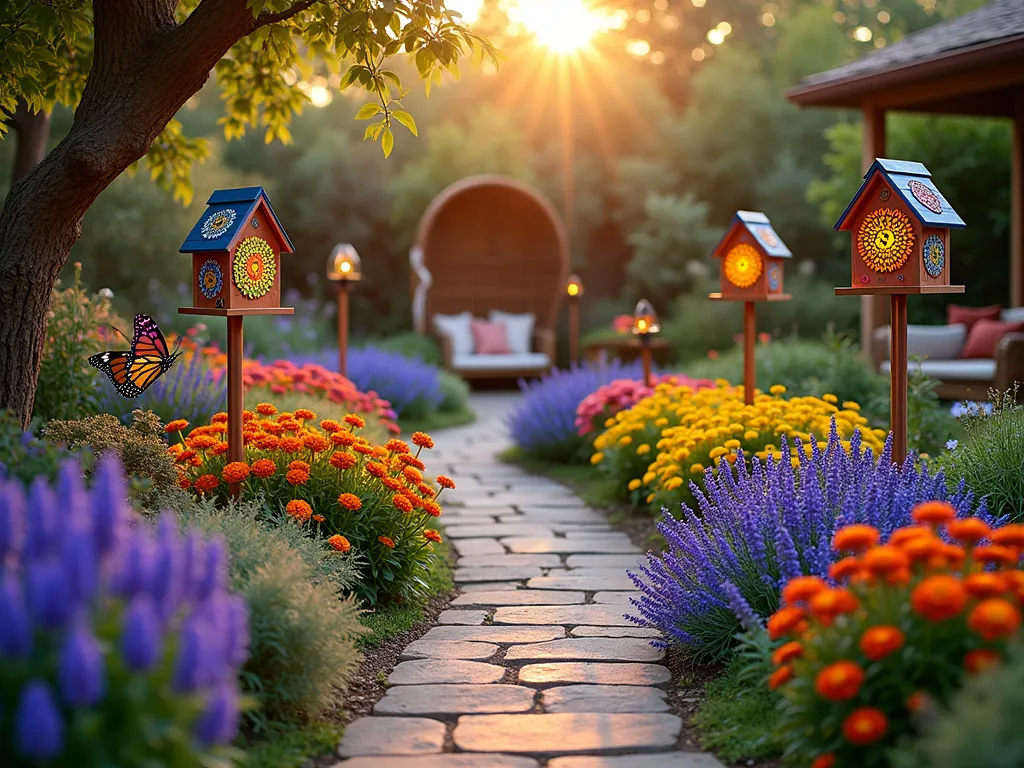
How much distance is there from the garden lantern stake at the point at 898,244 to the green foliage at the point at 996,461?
273 mm

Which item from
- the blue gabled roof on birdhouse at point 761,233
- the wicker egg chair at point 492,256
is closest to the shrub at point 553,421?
the blue gabled roof on birdhouse at point 761,233

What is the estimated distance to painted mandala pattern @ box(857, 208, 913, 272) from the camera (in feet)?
13.7

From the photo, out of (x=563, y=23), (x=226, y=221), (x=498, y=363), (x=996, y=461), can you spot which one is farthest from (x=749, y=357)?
(x=563, y=23)

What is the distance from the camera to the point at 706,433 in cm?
495

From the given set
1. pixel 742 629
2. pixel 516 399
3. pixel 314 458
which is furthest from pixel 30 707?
pixel 516 399

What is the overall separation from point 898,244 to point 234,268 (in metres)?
2.58

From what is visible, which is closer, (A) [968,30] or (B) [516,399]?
(A) [968,30]

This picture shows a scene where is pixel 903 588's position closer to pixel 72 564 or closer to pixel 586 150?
pixel 72 564

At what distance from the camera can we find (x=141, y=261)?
12914mm

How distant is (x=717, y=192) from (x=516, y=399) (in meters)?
6.74

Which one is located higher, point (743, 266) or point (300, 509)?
point (743, 266)

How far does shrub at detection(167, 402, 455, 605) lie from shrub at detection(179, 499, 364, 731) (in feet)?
2.45

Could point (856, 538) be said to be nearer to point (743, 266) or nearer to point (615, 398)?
point (743, 266)

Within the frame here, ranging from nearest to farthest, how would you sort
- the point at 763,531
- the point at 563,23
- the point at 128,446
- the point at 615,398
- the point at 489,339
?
1. the point at 763,531
2. the point at 128,446
3. the point at 615,398
4. the point at 489,339
5. the point at 563,23
